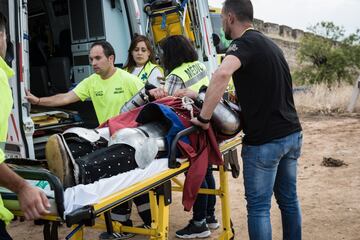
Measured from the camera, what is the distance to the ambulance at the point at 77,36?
5.13 metres

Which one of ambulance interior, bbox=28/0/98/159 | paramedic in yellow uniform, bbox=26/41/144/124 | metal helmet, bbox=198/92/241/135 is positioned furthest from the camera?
ambulance interior, bbox=28/0/98/159

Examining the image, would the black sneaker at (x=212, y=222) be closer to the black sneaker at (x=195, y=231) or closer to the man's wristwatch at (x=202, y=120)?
the black sneaker at (x=195, y=231)

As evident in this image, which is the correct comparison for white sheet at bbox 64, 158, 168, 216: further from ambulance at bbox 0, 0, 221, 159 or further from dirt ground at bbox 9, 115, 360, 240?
ambulance at bbox 0, 0, 221, 159

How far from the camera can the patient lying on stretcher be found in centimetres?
250

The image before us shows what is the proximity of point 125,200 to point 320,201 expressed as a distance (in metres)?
3.39

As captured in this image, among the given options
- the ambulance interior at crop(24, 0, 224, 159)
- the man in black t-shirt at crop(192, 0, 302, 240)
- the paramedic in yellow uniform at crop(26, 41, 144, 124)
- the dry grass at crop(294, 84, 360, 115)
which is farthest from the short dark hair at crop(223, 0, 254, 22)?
the dry grass at crop(294, 84, 360, 115)

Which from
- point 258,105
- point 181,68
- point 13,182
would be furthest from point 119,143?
point 181,68

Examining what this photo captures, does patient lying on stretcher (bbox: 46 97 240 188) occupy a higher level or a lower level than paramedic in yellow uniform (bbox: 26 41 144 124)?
lower

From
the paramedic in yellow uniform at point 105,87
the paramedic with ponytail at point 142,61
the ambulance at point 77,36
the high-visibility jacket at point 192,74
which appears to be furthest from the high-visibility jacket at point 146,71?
the ambulance at point 77,36

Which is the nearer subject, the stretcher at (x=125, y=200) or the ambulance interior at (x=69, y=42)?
the stretcher at (x=125, y=200)

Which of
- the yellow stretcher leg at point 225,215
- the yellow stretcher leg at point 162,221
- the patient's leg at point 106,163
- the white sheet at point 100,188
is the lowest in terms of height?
the yellow stretcher leg at point 225,215

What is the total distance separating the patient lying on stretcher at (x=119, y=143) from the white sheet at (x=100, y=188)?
0.08 metres

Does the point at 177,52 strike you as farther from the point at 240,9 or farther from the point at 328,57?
the point at 328,57

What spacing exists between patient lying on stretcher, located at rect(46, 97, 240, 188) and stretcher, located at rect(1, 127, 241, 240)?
5.2 inches
